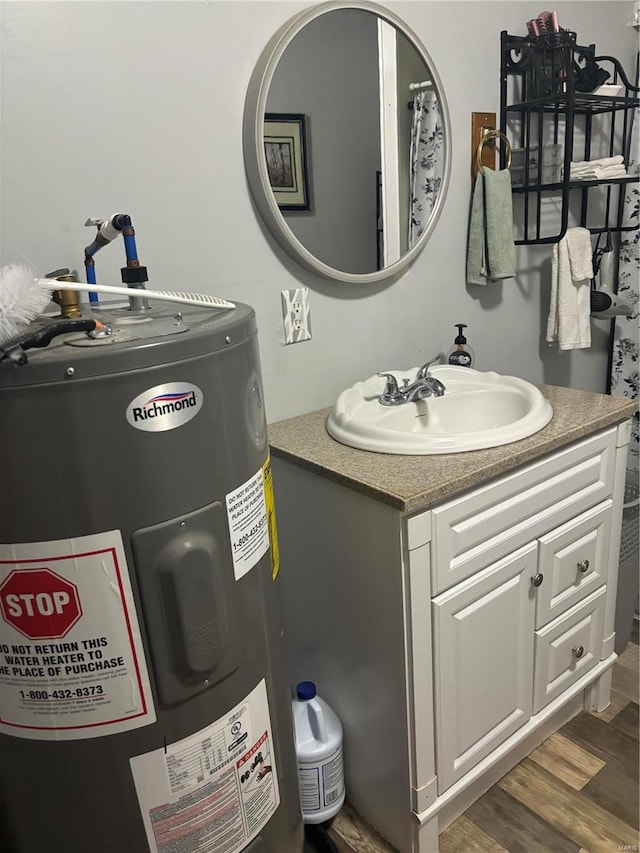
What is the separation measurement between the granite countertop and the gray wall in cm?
19

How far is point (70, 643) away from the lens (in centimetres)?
81

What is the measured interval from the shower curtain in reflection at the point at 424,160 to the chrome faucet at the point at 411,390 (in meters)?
0.40

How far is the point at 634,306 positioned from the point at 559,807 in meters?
1.68

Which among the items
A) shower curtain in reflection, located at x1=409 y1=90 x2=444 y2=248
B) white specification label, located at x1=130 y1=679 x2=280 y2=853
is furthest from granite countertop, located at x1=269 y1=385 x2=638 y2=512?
shower curtain in reflection, located at x1=409 y1=90 x2=444 y2=248

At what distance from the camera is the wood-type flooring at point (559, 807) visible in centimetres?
144

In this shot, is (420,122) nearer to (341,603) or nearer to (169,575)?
(341,603)

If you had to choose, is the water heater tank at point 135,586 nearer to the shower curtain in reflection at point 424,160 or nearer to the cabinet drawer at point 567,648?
the cabinet drawer at point 567,648

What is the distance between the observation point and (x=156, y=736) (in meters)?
0.89

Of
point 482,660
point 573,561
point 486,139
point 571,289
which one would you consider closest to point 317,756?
point 482,660

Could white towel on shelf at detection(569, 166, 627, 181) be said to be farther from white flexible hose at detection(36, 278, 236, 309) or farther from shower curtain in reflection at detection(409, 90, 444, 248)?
white flexible hose at detection(36, 278, 236, 309)

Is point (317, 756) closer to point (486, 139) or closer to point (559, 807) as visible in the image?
point (559, 807)

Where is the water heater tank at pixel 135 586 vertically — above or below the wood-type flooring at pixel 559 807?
above

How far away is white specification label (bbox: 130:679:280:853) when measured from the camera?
35.8 inches

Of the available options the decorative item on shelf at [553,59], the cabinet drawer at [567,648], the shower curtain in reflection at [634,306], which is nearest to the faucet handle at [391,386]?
the cabinet drawer at [567,648]
